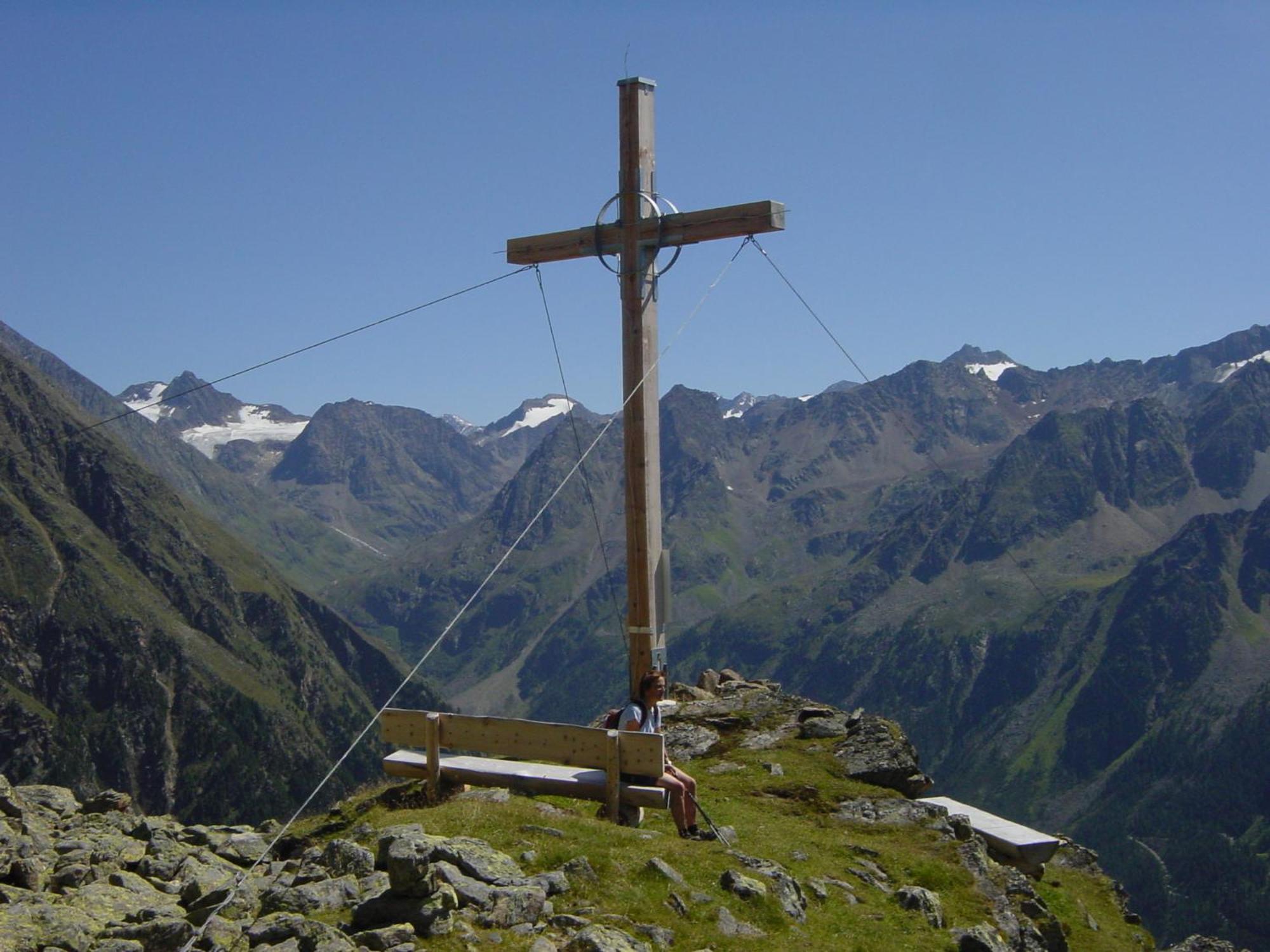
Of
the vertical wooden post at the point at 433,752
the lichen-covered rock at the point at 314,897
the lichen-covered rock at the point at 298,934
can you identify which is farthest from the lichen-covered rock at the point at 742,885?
the vertical wooden post at the point at 433,752

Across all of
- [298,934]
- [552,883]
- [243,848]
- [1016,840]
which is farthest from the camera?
[1016,840]

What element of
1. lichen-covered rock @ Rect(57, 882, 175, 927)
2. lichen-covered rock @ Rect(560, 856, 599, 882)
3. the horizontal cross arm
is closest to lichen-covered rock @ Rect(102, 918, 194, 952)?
lichen-covered rock @ Rect(57, 882, 175, 927)

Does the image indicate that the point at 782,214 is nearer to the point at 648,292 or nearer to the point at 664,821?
the point at 648,292

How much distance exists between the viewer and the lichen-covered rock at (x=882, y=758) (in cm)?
2559

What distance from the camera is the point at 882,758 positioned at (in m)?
26.1

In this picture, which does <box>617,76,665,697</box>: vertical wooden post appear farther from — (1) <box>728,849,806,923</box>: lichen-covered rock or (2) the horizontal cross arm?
(1) <box>728,849,806,923</box>: lichen-covered rock

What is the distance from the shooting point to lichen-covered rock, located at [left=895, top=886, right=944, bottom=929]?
1844 cm

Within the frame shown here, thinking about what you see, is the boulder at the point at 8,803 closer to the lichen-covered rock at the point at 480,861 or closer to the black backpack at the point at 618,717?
the lichen-covered rock at the point at 480,861

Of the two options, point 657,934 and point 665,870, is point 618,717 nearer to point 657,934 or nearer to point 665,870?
point 665,870

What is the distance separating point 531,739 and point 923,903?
656cm

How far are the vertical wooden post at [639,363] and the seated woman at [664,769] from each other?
53.5 inches

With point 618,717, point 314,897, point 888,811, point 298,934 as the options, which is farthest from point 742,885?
point 888,811

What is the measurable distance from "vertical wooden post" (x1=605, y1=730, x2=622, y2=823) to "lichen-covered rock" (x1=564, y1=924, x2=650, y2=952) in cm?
491

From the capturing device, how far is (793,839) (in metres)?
21.5
